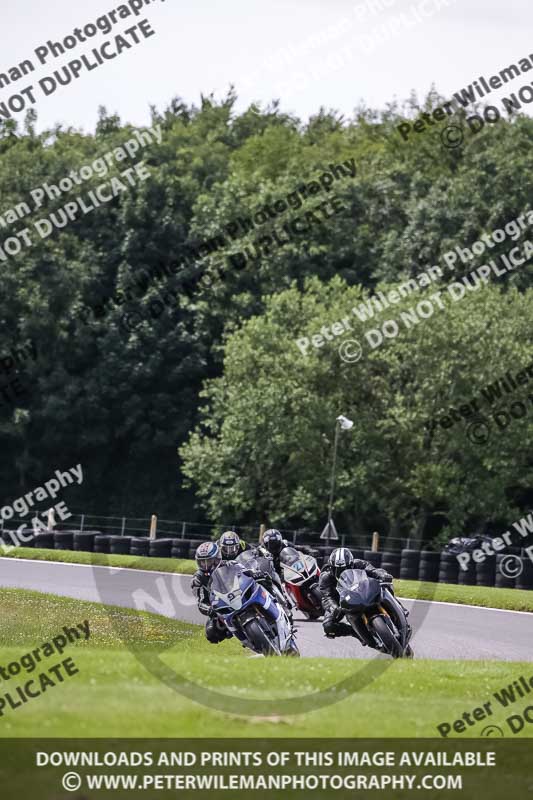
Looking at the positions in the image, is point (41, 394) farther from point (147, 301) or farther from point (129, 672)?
point (129, 672)

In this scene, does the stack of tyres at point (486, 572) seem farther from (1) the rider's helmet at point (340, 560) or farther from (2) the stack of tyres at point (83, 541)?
(1) the rider's helmet at point (340, 560)

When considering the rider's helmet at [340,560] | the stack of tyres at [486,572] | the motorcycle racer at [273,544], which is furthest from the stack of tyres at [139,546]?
the rider's helmet at [340,560]

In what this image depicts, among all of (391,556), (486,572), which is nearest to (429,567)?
(391,556)

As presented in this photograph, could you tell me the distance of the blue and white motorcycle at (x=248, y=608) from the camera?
11648 millimetres

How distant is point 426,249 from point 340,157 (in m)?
13.7

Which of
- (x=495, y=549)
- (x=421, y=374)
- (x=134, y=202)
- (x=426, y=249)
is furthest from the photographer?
(x=134, y=202)

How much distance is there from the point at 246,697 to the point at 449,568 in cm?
1941

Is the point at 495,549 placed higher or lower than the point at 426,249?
lower

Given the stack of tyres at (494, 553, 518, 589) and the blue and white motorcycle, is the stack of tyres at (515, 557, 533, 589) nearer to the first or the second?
the stack of tyres at (494, 553, 518, 589)

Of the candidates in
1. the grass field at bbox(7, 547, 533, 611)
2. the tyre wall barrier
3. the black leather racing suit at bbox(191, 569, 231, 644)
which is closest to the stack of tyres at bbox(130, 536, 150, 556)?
the tyre wall barrier

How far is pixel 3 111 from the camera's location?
117 feet

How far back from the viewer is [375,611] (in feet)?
40.9

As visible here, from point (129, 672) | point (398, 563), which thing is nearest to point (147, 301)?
point (398, 563)

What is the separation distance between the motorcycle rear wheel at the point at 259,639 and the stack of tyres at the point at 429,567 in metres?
16.1
